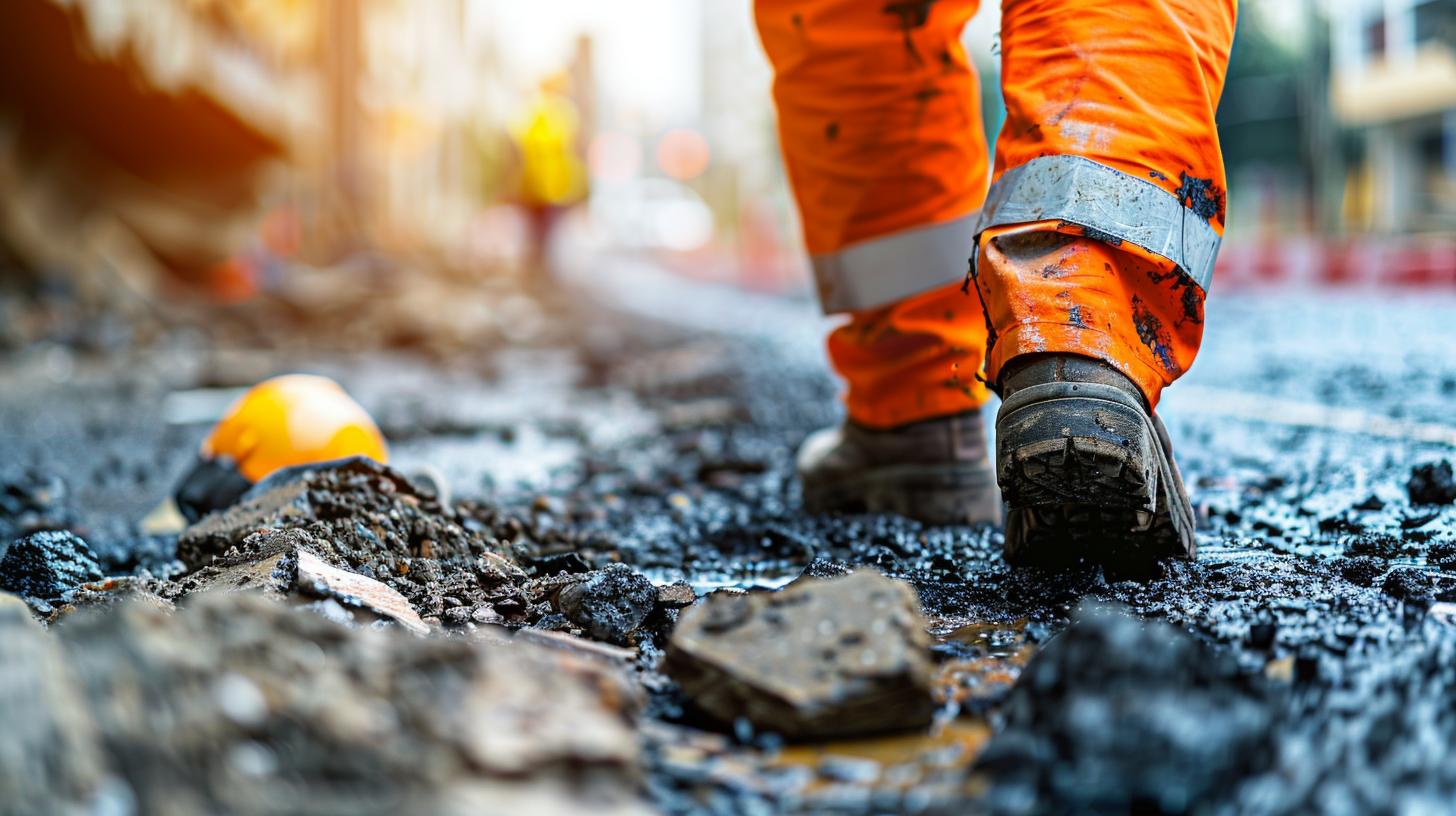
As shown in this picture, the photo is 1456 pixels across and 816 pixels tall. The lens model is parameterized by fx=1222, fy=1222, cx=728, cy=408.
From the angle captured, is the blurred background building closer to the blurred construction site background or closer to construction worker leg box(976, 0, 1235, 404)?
the blurred construction site background

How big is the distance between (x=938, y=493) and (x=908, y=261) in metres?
0.44

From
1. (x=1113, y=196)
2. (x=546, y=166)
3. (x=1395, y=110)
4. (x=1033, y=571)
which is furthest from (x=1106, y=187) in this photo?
(x=1395, y=110)

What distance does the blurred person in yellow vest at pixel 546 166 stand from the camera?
1628 centimetres

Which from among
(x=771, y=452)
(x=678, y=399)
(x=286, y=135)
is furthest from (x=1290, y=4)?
(x=771, y=452)

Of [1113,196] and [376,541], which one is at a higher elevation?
[1113,196]

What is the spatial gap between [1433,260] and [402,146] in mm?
17428

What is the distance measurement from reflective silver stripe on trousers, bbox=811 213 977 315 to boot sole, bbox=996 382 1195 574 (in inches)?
30.7

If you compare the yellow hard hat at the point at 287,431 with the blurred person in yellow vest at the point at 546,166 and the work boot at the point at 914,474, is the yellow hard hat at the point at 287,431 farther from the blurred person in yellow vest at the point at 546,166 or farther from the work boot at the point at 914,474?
the blurred person in yellow vest at the point at 546,166

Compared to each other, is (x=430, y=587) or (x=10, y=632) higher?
(x=10, y=632)

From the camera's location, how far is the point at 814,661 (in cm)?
112

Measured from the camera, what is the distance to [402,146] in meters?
22.1

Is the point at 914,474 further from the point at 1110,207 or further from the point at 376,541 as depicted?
the point at 376,541

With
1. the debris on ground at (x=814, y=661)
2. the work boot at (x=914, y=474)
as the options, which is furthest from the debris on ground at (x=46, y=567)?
the work boot at (x=914, y=474)

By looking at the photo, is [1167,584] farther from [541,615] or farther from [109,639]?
[109,639]
